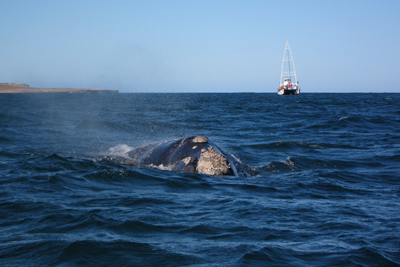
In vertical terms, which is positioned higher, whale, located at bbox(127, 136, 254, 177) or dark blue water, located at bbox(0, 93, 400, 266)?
whale, located at bbox(127, 136, 254, 177)

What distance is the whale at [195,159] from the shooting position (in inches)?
364

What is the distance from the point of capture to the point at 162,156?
10438 millimetres

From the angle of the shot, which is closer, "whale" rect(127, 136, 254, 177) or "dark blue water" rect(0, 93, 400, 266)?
"dark blue water" rect(0, 93, 400, 266)

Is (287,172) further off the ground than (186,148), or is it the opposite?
(186,148)

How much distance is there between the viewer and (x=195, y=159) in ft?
30.9

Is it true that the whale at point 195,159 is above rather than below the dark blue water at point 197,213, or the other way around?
above

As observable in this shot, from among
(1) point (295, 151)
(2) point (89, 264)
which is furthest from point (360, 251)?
(1) point (295, 151)

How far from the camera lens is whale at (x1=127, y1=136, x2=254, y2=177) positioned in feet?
30.3

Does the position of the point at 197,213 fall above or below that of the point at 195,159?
below

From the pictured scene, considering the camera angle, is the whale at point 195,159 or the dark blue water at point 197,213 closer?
the dark blue water at point 197,213

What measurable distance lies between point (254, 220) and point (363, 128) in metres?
18.6

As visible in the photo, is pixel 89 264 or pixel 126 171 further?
pixel 126 171

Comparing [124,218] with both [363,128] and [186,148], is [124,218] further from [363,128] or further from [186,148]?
[363,128]

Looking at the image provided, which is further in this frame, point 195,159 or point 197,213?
point 195,159
